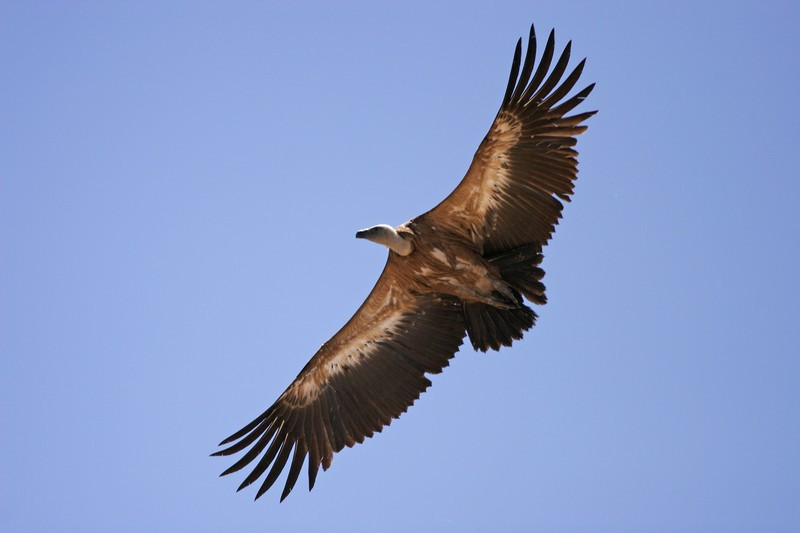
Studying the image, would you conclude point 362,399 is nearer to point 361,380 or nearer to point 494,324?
point 361,380

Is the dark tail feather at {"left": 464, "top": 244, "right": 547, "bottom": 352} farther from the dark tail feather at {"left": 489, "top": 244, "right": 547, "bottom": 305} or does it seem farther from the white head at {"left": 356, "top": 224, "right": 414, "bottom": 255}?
the white head at {"left": 356, "top": 224, "right": 414, "bottom": 255}

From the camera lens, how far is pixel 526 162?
10344 millimetres

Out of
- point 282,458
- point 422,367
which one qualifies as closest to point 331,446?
point 282,458

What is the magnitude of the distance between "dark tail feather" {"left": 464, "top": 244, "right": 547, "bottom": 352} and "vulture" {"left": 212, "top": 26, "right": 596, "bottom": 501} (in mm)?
11

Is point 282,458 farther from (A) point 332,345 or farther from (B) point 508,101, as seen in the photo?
(B) point 508,101

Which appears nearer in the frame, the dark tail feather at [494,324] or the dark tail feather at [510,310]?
the dark tail feather at [510,310]

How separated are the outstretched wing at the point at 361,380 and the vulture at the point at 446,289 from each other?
1 cm

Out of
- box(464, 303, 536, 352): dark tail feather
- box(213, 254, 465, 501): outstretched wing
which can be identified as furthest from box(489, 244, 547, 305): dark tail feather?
box(213, 254, 465, 501): outstretched wing

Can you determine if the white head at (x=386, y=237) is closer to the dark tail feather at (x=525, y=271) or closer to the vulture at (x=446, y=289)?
the vulture at (x=446, y=289)

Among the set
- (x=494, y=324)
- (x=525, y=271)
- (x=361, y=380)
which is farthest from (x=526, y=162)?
(x=361, y=380)

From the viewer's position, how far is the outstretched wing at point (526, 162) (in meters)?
10.2

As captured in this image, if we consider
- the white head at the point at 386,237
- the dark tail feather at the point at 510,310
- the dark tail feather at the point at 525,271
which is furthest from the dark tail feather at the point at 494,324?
the white head at the point at 386,237

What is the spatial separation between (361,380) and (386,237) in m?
1.89

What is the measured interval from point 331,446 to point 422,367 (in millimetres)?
1383
